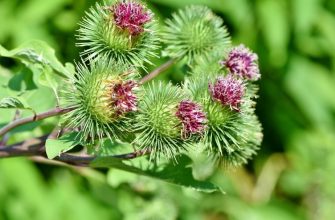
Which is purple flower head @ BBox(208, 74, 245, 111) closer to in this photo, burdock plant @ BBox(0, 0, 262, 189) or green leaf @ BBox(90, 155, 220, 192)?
burdock plant @ BBox(0, 0, 262, 189)

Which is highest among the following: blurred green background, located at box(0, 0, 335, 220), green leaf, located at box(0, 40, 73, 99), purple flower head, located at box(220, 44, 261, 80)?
purple flower head, located at box(220, 44, 261, 80)

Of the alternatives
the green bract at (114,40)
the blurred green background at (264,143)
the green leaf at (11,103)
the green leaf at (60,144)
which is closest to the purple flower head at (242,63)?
the green bract at (114,40)

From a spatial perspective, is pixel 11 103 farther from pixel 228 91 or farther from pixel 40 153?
pixel 228 91

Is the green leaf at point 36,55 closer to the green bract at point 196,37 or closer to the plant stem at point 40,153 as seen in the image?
the plant stem at point 40,153

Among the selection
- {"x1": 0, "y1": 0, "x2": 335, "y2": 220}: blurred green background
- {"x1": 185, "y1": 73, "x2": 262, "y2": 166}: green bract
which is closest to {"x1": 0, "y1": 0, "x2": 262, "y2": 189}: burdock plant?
{"x1": 185, "y1": 73, "x2": 262, "y2": 166}: green bract

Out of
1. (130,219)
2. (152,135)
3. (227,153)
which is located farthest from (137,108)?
(130,219)

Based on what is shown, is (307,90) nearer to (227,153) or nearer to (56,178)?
(56,178)
